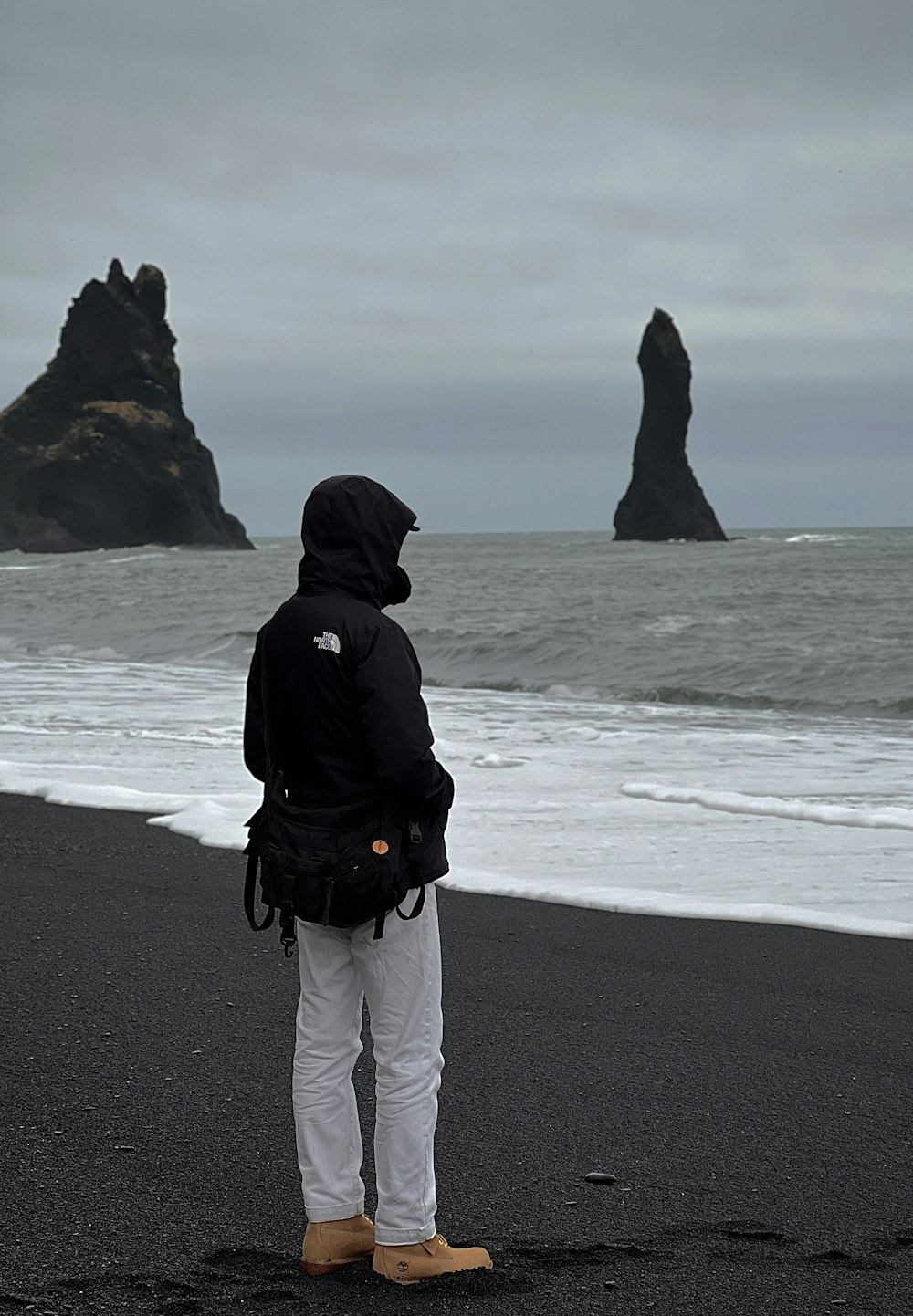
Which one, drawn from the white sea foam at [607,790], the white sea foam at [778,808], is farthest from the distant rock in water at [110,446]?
the white sea foam at [778,808]

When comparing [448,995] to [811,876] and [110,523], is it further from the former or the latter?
[110,523]

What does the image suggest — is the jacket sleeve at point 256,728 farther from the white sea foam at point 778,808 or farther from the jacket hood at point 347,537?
the white sea foam at point 778,808

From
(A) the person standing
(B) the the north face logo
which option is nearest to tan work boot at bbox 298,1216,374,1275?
(A) the person standing

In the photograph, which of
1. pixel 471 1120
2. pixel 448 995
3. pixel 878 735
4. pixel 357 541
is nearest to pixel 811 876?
pixel 448 995

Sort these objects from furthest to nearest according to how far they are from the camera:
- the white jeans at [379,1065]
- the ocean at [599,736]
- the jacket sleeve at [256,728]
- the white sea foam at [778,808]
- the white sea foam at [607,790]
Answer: the white sea foam at [778,808] < the ocean at [599,736] < the white sea foam at [607,790] < the jacket sleeve at [256,728] < the white jeans at [379,1065]

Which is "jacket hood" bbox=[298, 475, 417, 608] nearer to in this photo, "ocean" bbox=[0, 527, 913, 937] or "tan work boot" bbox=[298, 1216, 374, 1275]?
"tan work boot" bbox=[298, 1216, 374, 1275]

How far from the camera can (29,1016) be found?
14.4 ft

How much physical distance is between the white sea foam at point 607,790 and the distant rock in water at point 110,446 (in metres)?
106

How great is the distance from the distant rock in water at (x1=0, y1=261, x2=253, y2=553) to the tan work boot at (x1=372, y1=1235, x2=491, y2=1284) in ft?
390

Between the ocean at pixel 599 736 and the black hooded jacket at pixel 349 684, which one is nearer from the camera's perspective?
the black hooded jacket at pixel 349 684

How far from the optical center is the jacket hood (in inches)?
114

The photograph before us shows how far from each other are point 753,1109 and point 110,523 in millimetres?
119745

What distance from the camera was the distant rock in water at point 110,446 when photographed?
11781cm

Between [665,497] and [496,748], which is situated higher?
[665,497]
